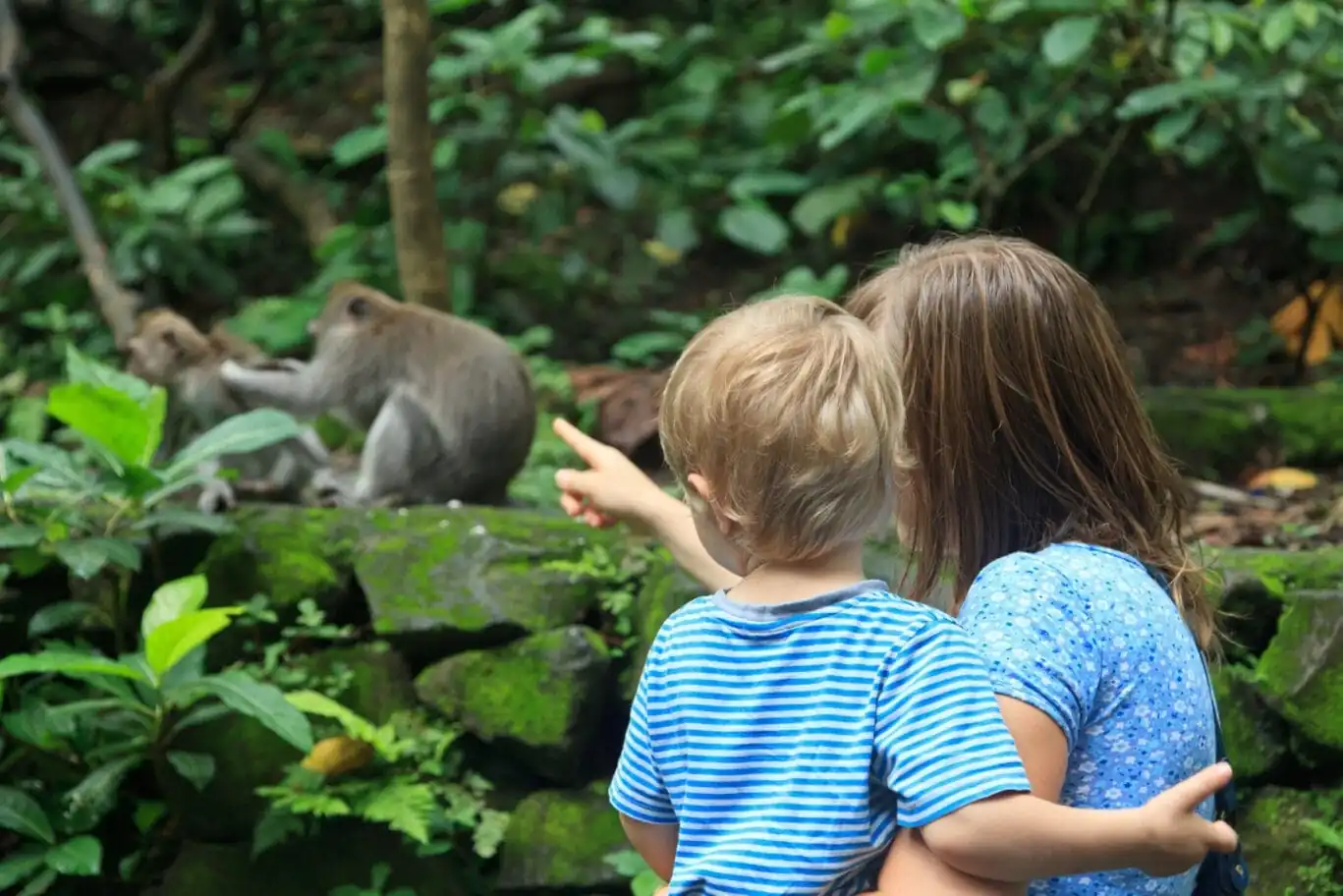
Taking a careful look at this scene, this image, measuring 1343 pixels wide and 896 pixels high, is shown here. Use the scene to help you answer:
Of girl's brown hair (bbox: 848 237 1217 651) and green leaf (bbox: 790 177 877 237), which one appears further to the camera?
green leaf (bbox: 790 177 877 237)

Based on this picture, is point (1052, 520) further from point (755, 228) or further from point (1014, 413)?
point (755, 228)

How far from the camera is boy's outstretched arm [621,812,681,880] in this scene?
1.76m

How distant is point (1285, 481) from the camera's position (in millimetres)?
4883

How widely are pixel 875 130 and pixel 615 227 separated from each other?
1.84m

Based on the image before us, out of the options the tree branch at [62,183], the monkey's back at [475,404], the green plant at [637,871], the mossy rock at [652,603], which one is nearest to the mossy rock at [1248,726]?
the mossy rock at [652,603]

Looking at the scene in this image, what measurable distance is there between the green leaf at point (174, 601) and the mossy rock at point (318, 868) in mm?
676

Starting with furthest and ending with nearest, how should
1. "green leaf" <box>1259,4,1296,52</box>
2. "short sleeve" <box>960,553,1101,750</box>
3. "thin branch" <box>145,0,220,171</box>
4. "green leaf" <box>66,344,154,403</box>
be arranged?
"thin branch" <box>145,0,220,171</box>
"green leaf" <box>1259,4,1296,52</box>
"green leaf" <box>66,344,154,403</box>
"short sleeve" <box>960,553,1101,750</box>

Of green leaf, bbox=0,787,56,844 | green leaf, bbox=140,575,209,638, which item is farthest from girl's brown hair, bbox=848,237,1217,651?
green leaf, bbox=0,787,56,844

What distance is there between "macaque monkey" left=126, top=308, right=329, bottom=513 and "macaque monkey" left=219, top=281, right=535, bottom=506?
11 centimetres

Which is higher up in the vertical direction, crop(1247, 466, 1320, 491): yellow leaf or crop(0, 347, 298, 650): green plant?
crop(0, 347, 298, 650): green plant

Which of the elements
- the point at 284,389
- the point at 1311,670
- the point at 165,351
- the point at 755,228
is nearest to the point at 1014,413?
the point at 1311,670

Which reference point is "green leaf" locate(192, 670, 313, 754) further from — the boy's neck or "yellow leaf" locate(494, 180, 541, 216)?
"yellow leaf" locate(494, 180, 541, 216)

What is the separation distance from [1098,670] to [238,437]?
2.78 meters

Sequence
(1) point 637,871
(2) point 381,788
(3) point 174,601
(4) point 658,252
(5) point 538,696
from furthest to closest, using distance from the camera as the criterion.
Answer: (4) point 658,252, (5) point 538,696, (2) point 381,788, (3) point 174,601, (1) point 637,871
